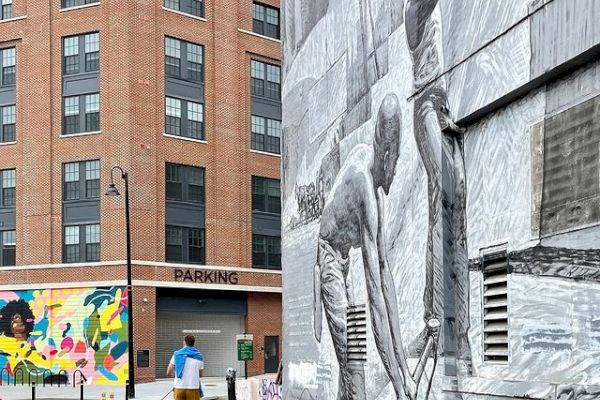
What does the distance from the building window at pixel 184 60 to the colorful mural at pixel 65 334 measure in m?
10.5

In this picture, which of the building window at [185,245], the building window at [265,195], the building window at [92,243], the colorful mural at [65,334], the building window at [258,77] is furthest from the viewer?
the building window at [258,77]

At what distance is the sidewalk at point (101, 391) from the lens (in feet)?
104

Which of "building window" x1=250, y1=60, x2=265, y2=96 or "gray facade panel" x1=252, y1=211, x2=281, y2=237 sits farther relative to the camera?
"building window" x1=250, y1=60, x2=265, y2=96

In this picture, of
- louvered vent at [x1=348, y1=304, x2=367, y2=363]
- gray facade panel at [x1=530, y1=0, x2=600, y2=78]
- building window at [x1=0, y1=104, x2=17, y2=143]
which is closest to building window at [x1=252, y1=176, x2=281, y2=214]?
building window at [x1=0, y1=104, x2=17, y2=143]

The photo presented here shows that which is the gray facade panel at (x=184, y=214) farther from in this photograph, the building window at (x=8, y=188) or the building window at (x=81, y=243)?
the building window at (x=8, y=188)

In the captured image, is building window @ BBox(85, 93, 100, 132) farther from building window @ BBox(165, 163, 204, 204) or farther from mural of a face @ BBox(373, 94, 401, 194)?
mural of a face @ BBox(373, 94, 401, 194)

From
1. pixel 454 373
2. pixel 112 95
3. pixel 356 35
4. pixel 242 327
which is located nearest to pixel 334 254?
pixel 356 35

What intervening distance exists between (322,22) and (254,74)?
35.3 m

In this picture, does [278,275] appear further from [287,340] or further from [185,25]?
[287,340]

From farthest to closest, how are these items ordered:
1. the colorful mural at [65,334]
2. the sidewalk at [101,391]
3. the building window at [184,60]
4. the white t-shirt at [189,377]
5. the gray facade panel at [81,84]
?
1. the building window at [184,60]
2. the gray facade panel at [81,84]
3. the colorful mural at [65,334]
4. the sidewalk at [101,391]
5. the white t-shirt at [189,377]

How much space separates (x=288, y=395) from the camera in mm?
13656

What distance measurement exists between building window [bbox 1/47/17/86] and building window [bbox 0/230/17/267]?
7.08 metres

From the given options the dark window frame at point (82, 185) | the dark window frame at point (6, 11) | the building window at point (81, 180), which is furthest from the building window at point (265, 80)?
the dark window frame at point (6, 11)

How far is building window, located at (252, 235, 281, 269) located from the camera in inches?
1815
